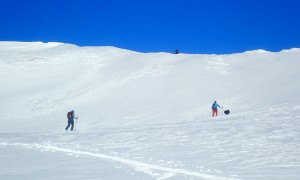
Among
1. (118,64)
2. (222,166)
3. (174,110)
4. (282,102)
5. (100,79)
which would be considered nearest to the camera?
(222,166)

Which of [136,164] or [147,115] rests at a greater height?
[147,115]

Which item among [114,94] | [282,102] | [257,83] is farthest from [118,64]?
[282,102]

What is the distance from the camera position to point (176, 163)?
10836 mm

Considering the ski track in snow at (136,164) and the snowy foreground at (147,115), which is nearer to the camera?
the ski track in snow at (136,164)

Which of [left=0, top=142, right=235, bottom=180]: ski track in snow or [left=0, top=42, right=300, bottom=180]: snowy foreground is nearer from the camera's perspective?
[left=0, top=142, right=235, bottom=180]: ski track in snow

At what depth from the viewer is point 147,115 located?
28875 mm

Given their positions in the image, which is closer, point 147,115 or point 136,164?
point 136,164

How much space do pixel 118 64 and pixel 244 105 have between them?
26.6m

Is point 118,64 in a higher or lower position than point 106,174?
higher

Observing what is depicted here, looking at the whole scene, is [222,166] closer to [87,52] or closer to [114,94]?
[114,94]

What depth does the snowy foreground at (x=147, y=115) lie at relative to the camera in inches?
413

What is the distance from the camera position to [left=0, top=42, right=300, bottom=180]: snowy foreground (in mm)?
10492

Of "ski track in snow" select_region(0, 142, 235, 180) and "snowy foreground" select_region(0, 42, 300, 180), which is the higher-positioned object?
"snowy foreground" select_region(0, 42, 300, 180)

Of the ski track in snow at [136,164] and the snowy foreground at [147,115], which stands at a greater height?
the snowy foreground at [147,115]
